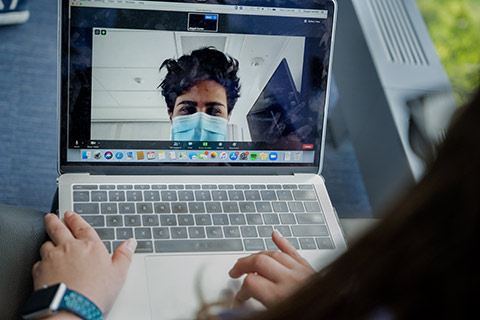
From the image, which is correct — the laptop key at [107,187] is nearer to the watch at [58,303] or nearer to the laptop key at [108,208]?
the laptop key at [108,208]

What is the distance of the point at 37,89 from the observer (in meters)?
1.39

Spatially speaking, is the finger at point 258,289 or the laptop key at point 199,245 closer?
the finger at point 258,289

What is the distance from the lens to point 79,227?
741mm

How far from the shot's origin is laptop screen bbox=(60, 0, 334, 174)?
0.81 meters

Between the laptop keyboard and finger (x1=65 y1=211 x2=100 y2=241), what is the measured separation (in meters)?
0.03

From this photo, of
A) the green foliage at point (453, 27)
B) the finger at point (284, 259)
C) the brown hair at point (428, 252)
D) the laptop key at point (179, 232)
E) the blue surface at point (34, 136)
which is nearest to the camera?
the brown hair at point (428, 252)

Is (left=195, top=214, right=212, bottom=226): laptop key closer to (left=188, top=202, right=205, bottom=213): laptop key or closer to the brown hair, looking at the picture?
(left=188, top=202, right=205, bottom=213): laptop key

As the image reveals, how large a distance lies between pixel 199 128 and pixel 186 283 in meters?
0.26

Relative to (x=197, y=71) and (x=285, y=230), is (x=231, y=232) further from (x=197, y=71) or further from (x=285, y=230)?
(x=197, y=71)

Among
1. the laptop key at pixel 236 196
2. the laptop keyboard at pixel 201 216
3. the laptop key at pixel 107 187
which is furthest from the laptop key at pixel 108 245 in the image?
the laptop key at pixel 236 196

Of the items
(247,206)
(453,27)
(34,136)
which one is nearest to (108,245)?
(247,206)

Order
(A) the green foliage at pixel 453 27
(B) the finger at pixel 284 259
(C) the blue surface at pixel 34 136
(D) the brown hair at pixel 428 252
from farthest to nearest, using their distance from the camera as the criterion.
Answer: (A) the green foliage at pixel 453 27 → (C) the blue surface at pixel 34 136 → (B) the finger at pixel 284 259 → (D) the brown hair at pixel 428 252

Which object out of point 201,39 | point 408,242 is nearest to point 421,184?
point 408,242

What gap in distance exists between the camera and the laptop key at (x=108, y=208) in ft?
2.63
